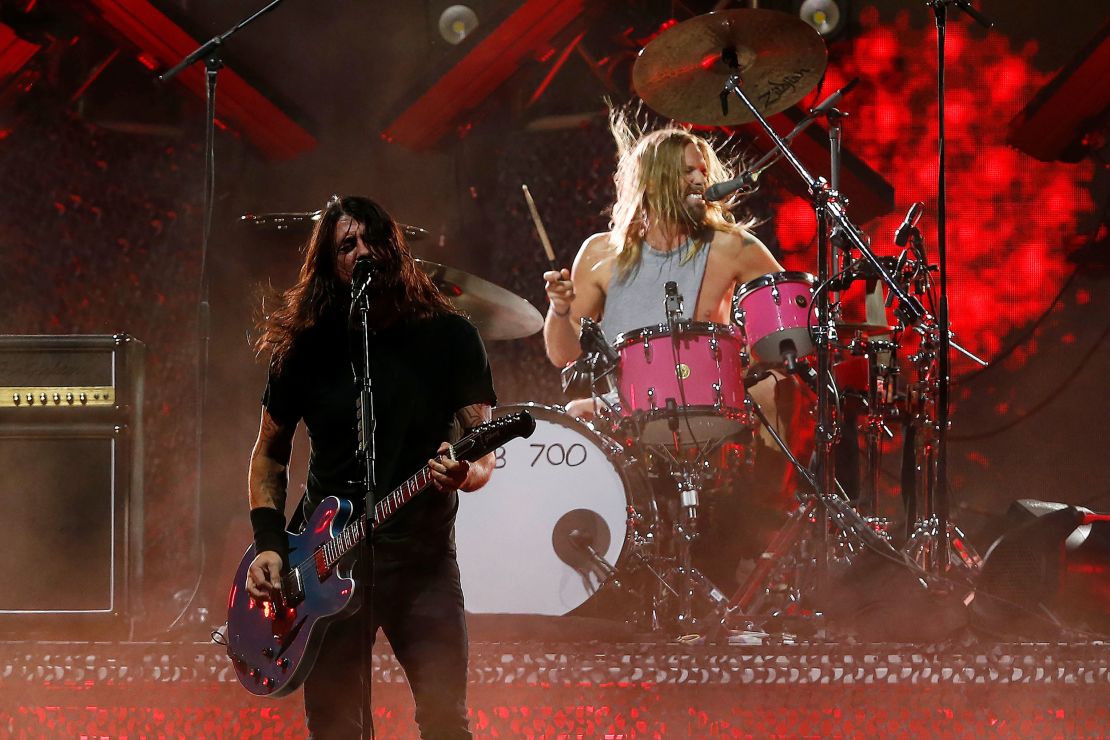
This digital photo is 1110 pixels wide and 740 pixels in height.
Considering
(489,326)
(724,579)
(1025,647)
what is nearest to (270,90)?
(489,326)

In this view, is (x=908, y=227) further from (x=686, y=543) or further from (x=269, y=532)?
(x=269, y=532)

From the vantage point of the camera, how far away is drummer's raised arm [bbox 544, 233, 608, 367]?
4.32 meters

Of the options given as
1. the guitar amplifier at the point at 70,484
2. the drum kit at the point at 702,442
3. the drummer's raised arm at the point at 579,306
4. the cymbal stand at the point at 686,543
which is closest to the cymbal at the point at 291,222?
the drum kit at the point at 702,442

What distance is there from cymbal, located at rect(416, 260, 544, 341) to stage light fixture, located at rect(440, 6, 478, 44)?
1.94 m

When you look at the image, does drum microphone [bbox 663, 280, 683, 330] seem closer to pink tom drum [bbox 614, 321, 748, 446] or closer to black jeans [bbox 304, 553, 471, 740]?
pink tom drum [bbox 614, 321, 748, 446]

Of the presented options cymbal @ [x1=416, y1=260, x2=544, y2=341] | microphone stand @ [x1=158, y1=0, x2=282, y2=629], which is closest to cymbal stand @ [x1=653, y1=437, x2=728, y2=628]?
cymbal @ [x1=416, y1=260, x2=544, y2=341]

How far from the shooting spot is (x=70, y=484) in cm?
360

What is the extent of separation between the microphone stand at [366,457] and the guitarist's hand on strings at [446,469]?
4.9 inches

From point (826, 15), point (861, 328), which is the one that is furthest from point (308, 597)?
point (826, 15)

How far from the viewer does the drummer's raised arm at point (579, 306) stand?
432 centimetres

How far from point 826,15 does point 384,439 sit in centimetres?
390

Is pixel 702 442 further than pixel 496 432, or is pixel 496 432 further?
pixel 702 442

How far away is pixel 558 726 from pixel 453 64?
325cm

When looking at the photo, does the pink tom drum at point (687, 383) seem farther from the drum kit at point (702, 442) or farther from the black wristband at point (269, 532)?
the black wristband at point (269, 532)
